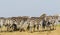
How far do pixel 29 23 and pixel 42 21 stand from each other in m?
2.11

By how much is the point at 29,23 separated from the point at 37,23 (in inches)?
51.7

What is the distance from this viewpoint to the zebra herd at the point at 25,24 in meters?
Result: 22.3

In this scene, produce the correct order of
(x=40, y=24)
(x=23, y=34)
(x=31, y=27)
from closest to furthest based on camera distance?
(x=23, y=34) → (x=31, y=27) → (x=40, y=24)

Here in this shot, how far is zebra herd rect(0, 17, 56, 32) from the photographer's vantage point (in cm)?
2228

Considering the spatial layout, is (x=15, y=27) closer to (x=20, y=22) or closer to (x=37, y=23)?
(x=20, y=22)

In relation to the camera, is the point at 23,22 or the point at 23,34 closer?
the point at 23,34

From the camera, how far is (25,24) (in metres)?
22.7

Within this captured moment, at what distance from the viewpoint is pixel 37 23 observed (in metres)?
23.4

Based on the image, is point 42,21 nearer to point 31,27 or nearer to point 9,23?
point 31,27

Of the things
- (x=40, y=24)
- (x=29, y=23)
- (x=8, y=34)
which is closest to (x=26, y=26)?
(x=29, y=23)

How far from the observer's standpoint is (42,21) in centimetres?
2383

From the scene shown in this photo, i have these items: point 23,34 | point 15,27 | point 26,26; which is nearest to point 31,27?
point 26,26

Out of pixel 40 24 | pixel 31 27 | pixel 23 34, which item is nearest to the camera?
pixel 23 34

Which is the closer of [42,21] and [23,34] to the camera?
[23,34]
